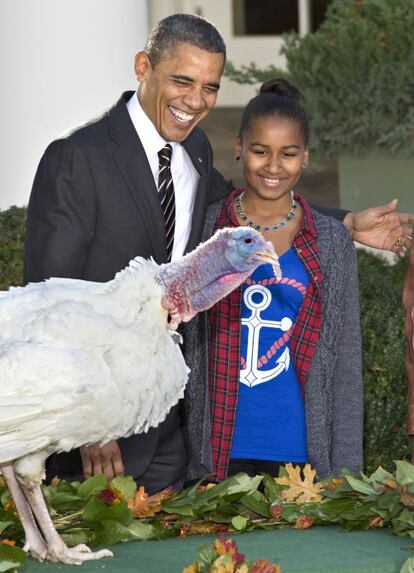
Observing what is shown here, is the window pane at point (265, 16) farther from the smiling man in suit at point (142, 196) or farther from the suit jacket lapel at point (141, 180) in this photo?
the suit jacket lapel at point (141, 180)

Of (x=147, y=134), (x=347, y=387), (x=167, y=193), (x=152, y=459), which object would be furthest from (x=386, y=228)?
(x=152, y=459)

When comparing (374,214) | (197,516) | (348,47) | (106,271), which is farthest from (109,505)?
(348,47)

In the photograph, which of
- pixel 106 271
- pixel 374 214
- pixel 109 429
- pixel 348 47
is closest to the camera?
pixel 109 429

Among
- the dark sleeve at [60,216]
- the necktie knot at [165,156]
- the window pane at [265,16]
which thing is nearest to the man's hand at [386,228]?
the necktie knot at [165,156]

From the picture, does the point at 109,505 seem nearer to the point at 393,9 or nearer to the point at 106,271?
the point at 106,271

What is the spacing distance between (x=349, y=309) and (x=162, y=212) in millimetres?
726

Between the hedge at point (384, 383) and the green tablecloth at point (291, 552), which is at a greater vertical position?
the hedge at point (384, 383)

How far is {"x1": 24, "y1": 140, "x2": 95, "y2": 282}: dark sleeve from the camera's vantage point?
4.06 m

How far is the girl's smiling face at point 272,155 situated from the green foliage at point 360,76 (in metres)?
4.40

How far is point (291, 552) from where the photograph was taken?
315 cm

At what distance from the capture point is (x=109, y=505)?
11.1 feet

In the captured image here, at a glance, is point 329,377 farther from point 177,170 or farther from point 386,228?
point 177,170

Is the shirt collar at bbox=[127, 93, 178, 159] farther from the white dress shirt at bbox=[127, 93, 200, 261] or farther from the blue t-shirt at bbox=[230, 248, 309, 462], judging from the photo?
the blue t-shirt at bbox=[230, 248, 309, 462]

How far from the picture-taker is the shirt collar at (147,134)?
14.2 feet
